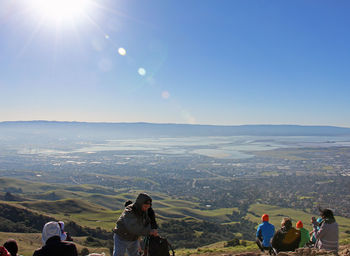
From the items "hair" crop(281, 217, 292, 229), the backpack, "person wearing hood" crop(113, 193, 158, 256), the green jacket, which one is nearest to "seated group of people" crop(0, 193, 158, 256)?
"person wearing hood" crop(113, 193, 158, 256)

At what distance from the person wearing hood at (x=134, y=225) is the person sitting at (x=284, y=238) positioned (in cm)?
365

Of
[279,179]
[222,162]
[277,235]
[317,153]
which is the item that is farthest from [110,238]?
[317,153]

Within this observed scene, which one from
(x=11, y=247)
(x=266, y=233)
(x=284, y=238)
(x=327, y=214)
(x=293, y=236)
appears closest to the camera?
(x=11, y=247)

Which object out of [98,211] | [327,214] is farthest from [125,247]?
[98,211]

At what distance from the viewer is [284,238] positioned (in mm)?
7383

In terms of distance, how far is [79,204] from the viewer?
4669 cm

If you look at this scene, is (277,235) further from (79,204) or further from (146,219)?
(79,204)

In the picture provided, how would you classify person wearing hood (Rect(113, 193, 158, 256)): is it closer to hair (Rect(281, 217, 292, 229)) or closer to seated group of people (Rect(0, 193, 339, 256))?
seated group of people (Rect(0, 193, 339, 256))

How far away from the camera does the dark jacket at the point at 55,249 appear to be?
4.34 metres

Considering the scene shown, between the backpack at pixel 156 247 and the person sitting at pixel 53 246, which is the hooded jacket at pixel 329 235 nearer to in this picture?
the backpack at pixel 156 247

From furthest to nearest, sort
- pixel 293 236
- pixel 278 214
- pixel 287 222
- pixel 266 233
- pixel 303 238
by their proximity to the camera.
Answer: pixel 278 214 → pixel 303 238 → pixel 266 233 → pixel 293 236 → pixel 287 222

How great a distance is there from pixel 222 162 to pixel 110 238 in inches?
5441

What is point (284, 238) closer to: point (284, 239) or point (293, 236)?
point (284, 239)

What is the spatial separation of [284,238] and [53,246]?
18.6 feet
